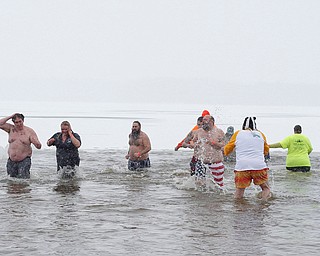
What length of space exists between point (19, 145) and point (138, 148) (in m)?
3.12

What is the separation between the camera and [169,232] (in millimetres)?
7887

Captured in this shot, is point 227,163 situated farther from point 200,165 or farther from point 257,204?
point 257,204

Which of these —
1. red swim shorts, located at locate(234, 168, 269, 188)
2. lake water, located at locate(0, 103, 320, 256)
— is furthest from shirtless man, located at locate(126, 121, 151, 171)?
red swim shorts, located at locate(234, 168, 269, 188)

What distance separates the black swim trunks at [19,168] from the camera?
12.5 meters

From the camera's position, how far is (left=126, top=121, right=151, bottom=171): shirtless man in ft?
46.8

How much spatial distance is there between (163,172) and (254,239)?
841cm

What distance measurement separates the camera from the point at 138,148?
14.4 metres

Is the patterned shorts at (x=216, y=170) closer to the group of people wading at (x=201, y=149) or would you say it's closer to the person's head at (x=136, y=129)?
the group of people wading at (x=201, y=149)

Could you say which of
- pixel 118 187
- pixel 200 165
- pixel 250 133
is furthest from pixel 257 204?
pixel 118 187

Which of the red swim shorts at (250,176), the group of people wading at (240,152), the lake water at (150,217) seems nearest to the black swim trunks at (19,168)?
the lake water at (150,217)

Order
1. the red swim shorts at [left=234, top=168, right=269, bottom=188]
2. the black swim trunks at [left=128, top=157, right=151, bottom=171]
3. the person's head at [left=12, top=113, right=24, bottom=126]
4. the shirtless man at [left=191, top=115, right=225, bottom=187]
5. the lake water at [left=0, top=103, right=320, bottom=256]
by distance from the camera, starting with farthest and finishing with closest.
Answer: the black swim trunks at [left=128, top=157, right=151, bottom=171]
the person's head at [left=12, top=113, right=24, bottom=126]
the shirtless man at [left=191, top=115, right=225, bottom=187]
the red swim shorts at [left=234, top=168, right=269, bottom=188]
the lake water at [left=0, top=103, right=320, bottom=256]

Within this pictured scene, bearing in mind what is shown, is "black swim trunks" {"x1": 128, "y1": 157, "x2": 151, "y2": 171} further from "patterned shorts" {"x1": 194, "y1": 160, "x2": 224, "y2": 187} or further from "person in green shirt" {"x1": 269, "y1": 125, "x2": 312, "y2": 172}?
"person in green shirt" {"x1": 269, "y1": 125, "x2": 312, "y2": 172}

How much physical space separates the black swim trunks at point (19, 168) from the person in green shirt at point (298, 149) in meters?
6.25

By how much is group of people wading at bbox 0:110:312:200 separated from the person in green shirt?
126 centimetres
